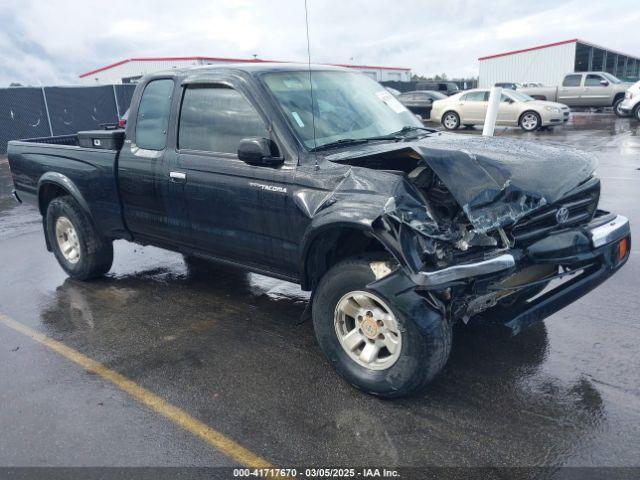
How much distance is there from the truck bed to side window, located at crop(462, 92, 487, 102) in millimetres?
17729

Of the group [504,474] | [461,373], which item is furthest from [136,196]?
[504,474]

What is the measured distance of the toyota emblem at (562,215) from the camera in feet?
11.4

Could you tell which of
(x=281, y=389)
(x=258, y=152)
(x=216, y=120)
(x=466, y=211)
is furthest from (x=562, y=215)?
(x=216, y=120)

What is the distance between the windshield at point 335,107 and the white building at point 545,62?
38.0 m

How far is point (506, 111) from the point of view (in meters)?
20.1

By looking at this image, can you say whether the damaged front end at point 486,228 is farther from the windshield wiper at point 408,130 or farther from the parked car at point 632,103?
the parked car at point 632,103

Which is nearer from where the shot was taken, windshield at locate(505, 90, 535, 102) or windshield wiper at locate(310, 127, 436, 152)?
windshield wiper at locate(310, 127, 436, 152)

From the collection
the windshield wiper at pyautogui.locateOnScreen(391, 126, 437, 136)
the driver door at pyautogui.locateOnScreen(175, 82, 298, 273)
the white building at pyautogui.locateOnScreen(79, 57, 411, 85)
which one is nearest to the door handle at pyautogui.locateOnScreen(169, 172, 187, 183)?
the driver door at pyautogui.locateOnScreen(175, 82, 298, 273)

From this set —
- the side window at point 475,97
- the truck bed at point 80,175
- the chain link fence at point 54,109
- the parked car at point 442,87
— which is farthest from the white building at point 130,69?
the truck bed at point 80,175

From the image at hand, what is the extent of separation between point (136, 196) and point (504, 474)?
3.62 m

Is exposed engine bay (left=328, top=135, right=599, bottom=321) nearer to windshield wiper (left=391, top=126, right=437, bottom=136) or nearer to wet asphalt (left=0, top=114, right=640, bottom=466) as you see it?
wet asphalt (left=0, top=114, right=640, bottom=466)

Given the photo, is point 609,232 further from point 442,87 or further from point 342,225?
point 442,87

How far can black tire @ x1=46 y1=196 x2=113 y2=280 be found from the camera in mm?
5559

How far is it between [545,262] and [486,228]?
0.50 m
